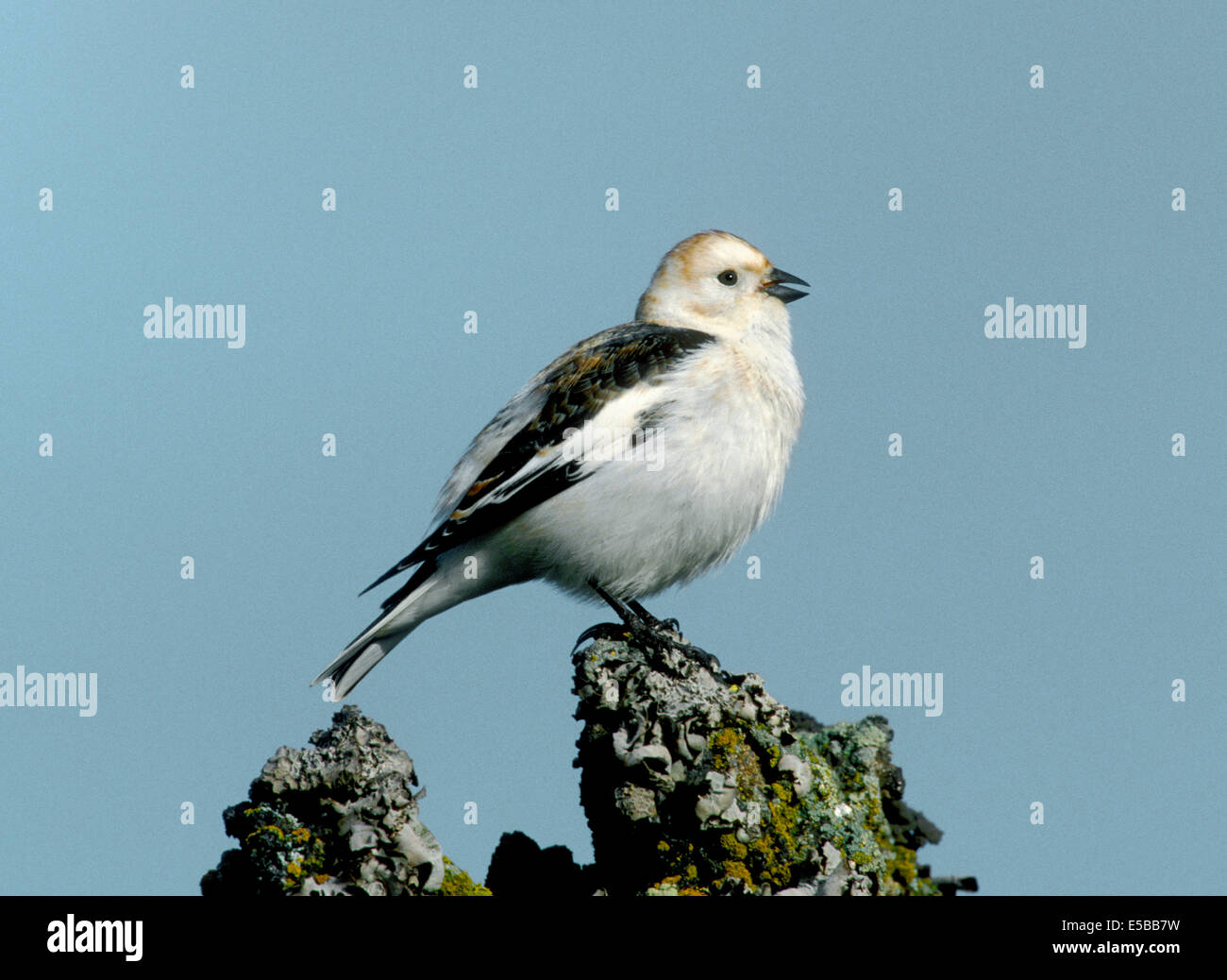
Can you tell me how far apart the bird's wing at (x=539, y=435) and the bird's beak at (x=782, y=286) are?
0.66m

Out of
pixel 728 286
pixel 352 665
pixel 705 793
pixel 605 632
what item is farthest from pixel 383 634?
pixel 728 286

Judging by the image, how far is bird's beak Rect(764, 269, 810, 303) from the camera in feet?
28.6

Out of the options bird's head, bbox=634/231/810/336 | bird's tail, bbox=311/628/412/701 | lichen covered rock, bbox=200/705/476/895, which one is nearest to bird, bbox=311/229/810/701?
bird's tail, bbox=311/628/412/701

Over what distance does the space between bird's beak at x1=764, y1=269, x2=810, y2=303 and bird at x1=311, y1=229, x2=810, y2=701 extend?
1.91ft

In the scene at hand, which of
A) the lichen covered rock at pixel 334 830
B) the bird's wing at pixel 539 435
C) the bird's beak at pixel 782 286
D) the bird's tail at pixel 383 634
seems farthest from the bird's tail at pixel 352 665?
the bird's beak at pixel 782 286

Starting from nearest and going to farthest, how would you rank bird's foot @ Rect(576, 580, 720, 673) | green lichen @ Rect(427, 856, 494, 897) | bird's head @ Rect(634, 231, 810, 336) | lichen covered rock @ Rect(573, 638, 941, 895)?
1. lichen covered rock @ Rect(573, 638, 941, 895)
2. green lichen @ Rect(427, 856, 494, 897)
3. bird's foot @ Rect(576, 580, 720, 673)
4. bird's head @ Rect(634, 231, 810, 336)

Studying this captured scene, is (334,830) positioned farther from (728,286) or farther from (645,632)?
(728,286)

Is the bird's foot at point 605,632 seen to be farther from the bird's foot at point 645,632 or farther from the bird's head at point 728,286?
the bird's head at point 728,286

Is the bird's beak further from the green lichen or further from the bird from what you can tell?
the green lichen

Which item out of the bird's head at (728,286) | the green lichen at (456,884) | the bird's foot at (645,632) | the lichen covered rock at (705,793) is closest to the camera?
the lichen covered rock at (705,793)

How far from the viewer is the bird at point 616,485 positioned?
777 cm

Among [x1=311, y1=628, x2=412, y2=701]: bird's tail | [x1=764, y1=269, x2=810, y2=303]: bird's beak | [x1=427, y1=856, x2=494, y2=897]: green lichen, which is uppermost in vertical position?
[x1=764, y1=269, x2=810, y2=303]: bird's beak

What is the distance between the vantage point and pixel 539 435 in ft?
26.1
